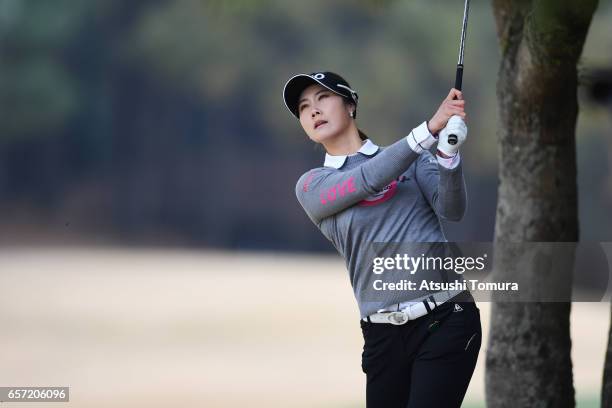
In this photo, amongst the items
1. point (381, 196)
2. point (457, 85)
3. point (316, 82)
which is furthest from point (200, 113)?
point (381, 196)

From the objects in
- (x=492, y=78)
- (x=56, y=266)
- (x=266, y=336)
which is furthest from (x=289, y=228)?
(x=266, y=336)

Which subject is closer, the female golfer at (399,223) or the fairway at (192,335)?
the female golfer at (399,223)

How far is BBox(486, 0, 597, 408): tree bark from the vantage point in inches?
175

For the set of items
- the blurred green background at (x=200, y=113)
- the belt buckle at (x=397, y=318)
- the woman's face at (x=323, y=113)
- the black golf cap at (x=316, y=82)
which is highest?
the blurred green background at (x=200, y=113)

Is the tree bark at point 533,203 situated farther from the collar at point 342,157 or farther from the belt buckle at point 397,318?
the belt buckle at point 397,318

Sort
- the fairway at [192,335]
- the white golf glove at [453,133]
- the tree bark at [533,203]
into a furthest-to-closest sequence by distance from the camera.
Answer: the fairway at [192,335], the tree bark at [533,203], the white golf glove at [453,133]

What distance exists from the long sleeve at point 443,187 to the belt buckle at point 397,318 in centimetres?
33

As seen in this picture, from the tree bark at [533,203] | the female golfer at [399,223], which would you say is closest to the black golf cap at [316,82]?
the female golfer at [399,223]

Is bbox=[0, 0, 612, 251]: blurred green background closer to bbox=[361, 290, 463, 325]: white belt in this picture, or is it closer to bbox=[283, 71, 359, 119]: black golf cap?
bbox=[283, 71, 359, 119]: black golf cap

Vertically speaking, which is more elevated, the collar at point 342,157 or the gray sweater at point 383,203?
the collar at point 342,157

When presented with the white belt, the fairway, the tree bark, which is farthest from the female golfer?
the fairway

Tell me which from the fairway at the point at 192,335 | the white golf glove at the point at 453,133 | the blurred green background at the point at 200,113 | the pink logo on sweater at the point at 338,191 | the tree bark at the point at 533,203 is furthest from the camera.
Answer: the blurred green background at the point at 200,113

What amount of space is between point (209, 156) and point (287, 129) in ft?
13.7

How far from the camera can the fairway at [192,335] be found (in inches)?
384
